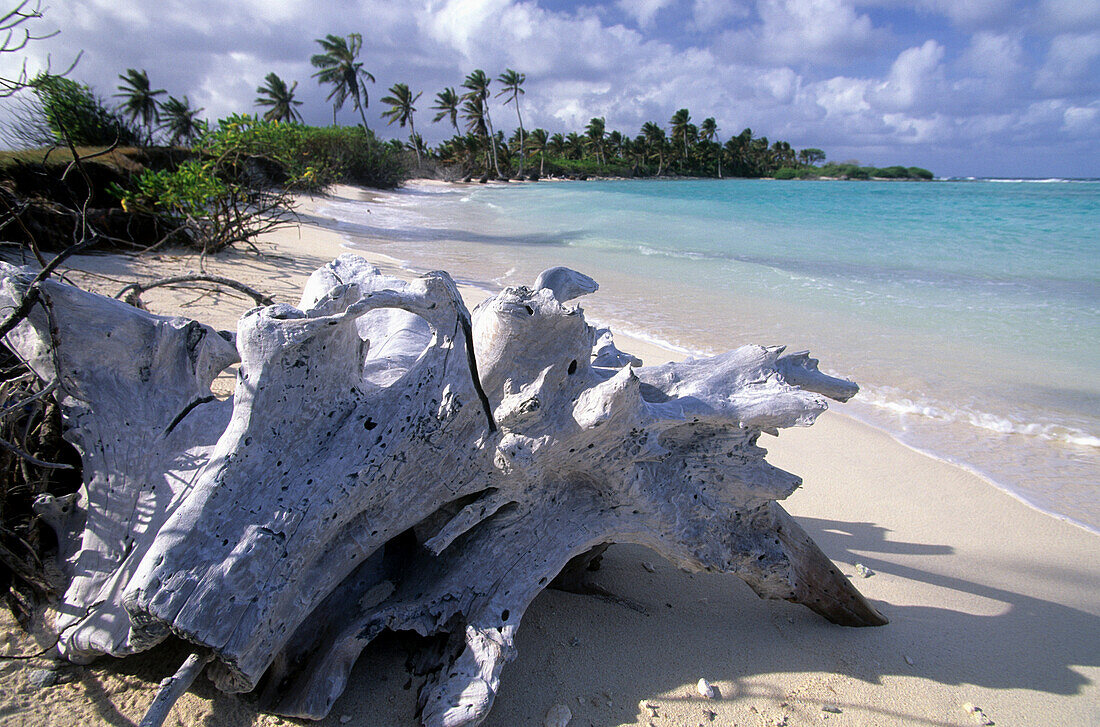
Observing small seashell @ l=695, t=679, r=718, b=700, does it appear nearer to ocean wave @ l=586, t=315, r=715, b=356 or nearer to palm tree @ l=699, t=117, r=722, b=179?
ocean wave @ l=586, t=315, r=715, b=356

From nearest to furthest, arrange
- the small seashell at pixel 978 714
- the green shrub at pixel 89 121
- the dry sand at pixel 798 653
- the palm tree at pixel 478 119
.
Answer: the dry sand at pixel 798 653, the small seashell at pixel 978 714, the green shrub at pixel 89 121, the palm tree at pixel 478 119

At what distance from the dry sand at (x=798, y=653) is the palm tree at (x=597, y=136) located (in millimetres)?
85395

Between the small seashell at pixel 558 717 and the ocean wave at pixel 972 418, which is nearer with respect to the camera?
the small seashell at pixel 558 717

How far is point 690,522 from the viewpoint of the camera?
2.02 meters

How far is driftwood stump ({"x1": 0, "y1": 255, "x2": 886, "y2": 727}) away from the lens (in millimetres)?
1549

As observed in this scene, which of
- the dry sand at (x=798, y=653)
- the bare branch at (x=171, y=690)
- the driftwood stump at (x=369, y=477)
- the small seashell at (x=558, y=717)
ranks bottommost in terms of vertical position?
the dry sand at (x=798, y=653)

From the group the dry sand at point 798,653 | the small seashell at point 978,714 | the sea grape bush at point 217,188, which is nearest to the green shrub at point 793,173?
the sea grape bush at point 217,188

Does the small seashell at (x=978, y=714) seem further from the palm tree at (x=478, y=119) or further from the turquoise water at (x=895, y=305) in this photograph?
the palm tree at (x=478, y=119)

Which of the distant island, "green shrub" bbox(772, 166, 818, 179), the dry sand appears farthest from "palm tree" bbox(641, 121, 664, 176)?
the dry sand

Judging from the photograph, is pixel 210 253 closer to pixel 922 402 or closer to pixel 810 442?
pixel 810 442

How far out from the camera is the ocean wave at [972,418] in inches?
170

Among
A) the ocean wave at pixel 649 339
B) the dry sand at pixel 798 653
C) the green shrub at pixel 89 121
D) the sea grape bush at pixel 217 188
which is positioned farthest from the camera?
the green shrub at pixel 89 121

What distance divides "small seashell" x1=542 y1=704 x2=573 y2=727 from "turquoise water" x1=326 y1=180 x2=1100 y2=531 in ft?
10.7

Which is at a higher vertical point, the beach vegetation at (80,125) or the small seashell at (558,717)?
the beach vegetation at (80,125)
